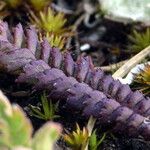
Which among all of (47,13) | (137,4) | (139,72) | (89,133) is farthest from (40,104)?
(137,4)

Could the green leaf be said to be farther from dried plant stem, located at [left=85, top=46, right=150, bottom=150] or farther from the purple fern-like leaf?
dried plant stem, located at [left=85, top=46, right=150, bottom=150]

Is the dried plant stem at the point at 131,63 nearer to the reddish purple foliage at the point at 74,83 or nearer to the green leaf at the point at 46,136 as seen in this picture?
the reddish purple foliage at the point at 74,83

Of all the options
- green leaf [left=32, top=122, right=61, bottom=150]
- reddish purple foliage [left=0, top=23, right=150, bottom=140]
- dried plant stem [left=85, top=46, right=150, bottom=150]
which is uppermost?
green leaf [left=32, top=122, right=61, bottom=150]

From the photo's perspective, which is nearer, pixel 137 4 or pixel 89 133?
pixel 89 133

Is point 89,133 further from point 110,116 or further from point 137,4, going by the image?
point 137,4

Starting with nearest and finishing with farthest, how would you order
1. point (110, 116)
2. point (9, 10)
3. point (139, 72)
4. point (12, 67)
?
point (110, 116), point (12, 67), point (139, 72), point (9, 10)

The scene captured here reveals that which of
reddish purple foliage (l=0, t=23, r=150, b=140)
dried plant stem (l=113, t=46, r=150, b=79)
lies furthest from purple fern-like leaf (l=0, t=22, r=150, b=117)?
dried plant stem (l=113, t=46, r=150, b=79)

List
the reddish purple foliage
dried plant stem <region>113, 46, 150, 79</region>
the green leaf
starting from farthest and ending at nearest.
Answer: dried plant stem <region>113, 46, 150, 79</region> < the reddish purple foliage < the green leaf

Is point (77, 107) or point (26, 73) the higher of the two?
point (26, 73)
